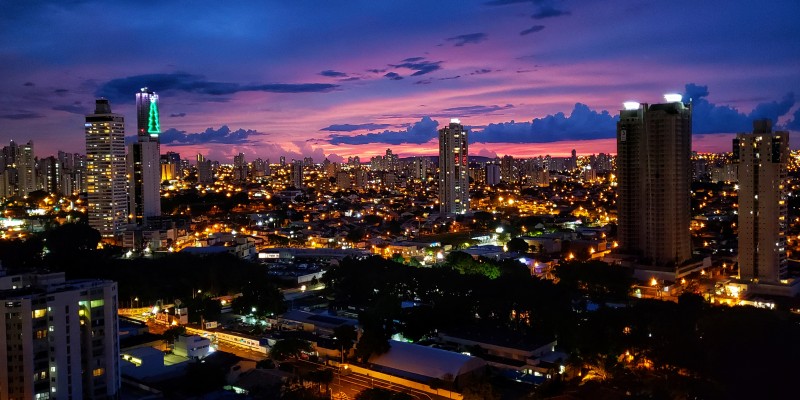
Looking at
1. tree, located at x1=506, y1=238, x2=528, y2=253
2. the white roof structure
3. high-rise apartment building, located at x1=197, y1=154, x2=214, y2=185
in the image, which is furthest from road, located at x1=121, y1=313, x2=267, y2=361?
high-rise apartment building, located at x1=197, y1=154, x2=214, y2=185

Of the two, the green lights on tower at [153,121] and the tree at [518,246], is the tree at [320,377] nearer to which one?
the tree at [518,246]

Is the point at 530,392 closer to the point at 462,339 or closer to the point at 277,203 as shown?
the point at 462,339

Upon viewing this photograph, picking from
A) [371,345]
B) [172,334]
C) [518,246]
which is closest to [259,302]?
[172,334]

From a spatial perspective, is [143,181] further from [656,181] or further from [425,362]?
[425,362]

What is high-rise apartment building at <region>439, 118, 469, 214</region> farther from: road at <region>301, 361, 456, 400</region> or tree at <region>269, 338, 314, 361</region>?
road at <region>301, 361, 456, 400</region>

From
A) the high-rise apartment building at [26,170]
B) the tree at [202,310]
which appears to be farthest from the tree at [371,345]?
the high-rise apartment building at [26,170]

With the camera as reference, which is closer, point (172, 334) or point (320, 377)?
point (320, 377)

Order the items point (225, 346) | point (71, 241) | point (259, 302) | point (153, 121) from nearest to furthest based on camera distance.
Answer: point (225, 346) → point (259, 302) → point (71, 241) → point (153, 121)
